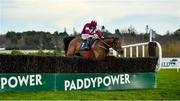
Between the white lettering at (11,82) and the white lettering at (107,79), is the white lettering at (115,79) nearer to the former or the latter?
the white lettering at (107,79)

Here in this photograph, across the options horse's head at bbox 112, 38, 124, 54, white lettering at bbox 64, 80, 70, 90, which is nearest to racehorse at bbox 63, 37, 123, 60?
horse's head at bbox 112, 38, 124, 54

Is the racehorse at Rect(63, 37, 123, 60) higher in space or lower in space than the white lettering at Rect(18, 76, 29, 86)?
higher

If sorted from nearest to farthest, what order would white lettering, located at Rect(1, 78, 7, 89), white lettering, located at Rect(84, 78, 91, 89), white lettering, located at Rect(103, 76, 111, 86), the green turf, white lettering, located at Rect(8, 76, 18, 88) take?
the green turf, white lettering, located at Rect(1, 78, 7, 89), white lettering, located at Rect(8, 76, 18, 88), white lettering, located at Rect(84, 78, 91, 89), white lettering, located at Rect(103, 76, 111, 86)

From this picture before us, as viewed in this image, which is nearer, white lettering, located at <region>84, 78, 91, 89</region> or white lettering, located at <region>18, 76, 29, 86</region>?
white lettering, located at <region>18, 76, 29, 86</region>

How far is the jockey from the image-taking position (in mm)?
15289

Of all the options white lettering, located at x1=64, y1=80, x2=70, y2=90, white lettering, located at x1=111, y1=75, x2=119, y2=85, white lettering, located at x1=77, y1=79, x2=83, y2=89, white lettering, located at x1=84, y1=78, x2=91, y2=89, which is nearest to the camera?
white lettering, located at x1=64, y1=80, x2=70, y2=90

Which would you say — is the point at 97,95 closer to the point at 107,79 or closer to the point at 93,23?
the point at 107,79

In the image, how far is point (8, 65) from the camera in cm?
1204

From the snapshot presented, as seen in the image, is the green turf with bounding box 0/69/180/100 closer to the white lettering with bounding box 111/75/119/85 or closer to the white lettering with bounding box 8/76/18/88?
the white lettering with bounding box 8/76/18/88

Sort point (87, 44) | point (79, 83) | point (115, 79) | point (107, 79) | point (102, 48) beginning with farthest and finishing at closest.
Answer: point (87, 44)
point (102, 48)
point (115, 79)
point (107, 79)
point (79, 83)

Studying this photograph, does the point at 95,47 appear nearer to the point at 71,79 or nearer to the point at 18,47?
the point at 71,79

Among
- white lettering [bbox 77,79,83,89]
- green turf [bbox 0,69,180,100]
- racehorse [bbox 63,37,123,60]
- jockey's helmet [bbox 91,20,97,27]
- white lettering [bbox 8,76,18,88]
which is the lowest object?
green turf [bbox 0,69,180,100]

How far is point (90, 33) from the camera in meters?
15.5

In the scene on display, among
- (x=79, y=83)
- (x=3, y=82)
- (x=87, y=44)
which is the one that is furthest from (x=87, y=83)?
(x=3, y=82)
